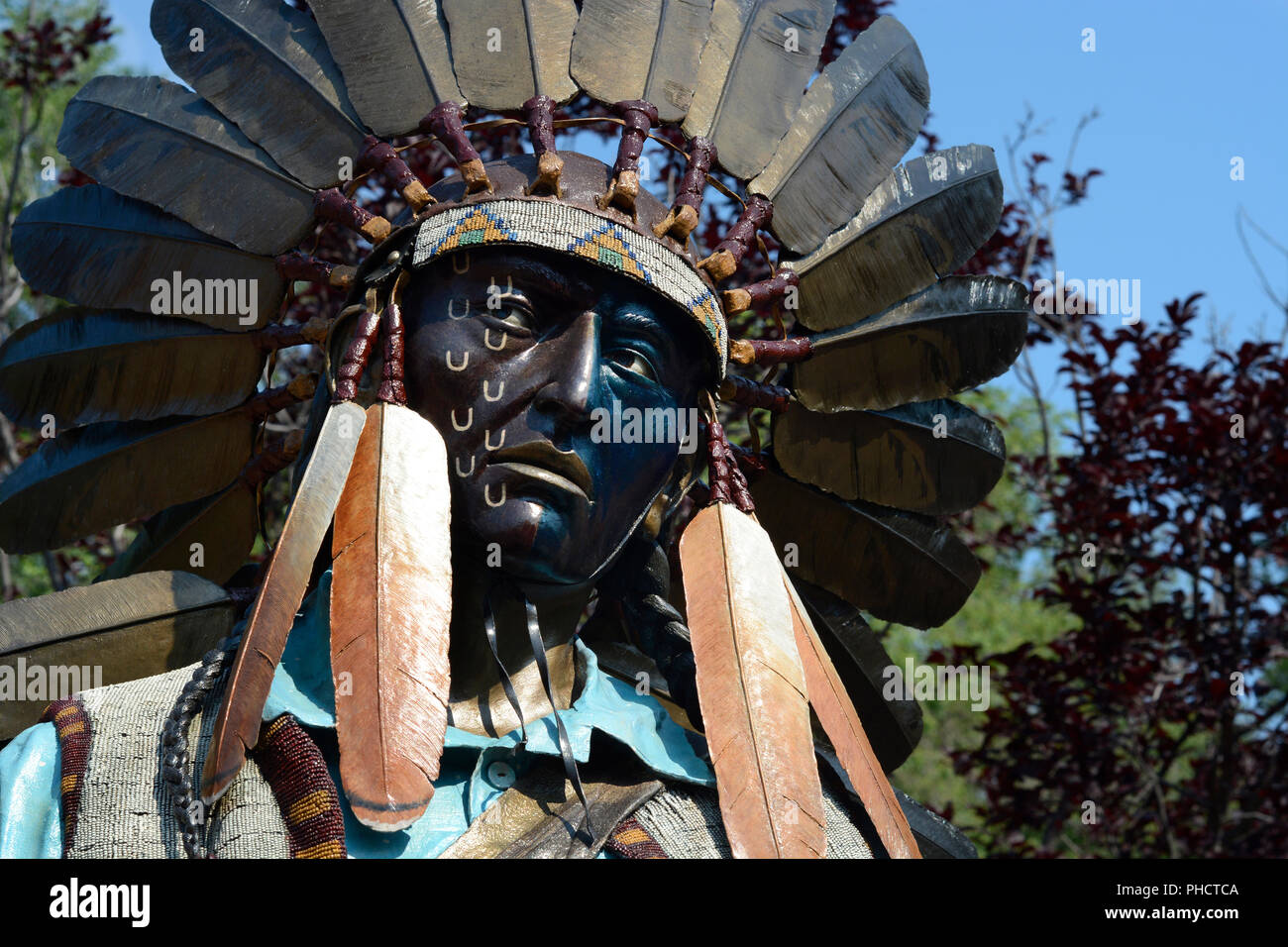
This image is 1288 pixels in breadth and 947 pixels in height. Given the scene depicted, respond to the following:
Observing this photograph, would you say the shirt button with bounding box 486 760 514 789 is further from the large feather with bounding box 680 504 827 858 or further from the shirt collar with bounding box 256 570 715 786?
the large feather with bounding box 680 504 827 858

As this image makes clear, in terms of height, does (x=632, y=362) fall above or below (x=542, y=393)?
above

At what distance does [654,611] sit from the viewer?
4148mm

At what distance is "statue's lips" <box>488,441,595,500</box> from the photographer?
364 centimetres

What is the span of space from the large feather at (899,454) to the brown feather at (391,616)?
120cm

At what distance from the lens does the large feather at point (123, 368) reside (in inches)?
167

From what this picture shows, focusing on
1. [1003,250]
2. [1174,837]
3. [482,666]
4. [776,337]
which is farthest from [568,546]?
[1003,250]

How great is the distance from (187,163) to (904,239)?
1888 millimetres

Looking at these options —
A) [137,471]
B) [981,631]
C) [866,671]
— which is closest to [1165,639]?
[866,671]

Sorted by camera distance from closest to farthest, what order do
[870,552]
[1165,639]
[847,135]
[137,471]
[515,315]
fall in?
1. [515,315]
2. [137,471]
3. [847,135]
4. [870,552]
5. [1165,639]

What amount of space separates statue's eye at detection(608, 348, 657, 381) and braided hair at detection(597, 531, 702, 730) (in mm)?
480

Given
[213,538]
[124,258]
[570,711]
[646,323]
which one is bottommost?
[570,711]

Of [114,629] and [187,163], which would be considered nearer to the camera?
[114,629]

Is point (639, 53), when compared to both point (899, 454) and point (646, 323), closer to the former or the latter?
point (646, 323)

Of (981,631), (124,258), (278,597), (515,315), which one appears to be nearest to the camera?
(278,597)
